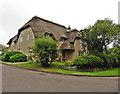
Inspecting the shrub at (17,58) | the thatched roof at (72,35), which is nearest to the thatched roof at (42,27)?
the thatched roof at (72,35)

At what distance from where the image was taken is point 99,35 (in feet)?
104

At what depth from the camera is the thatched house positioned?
37250 millimetres

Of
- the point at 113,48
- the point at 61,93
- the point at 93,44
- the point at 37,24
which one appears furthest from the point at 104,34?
the point at 61,93

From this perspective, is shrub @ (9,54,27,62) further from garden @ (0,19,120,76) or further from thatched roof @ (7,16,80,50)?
Result: thatched roof @ (7,16,80,50)

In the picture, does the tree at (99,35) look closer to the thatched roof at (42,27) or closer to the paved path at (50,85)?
the thatched roof at (42,27)

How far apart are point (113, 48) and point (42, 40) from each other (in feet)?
59.7

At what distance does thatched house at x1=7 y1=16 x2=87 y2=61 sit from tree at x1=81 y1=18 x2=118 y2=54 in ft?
14.8

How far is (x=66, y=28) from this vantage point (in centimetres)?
4650

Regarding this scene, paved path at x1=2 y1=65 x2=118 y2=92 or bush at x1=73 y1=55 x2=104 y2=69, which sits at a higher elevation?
bush at x1=73 y1=55 x2=104 y2=69

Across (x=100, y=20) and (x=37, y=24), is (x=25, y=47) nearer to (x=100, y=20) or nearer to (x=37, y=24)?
(x=37, y=24)

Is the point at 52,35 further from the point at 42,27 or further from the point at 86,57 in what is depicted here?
the point at 86,57

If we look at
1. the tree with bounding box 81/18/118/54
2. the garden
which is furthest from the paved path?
the tree with bounding box 81/18/118/54

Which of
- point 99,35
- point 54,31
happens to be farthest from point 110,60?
point 54,31

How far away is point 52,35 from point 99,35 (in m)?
9.75
